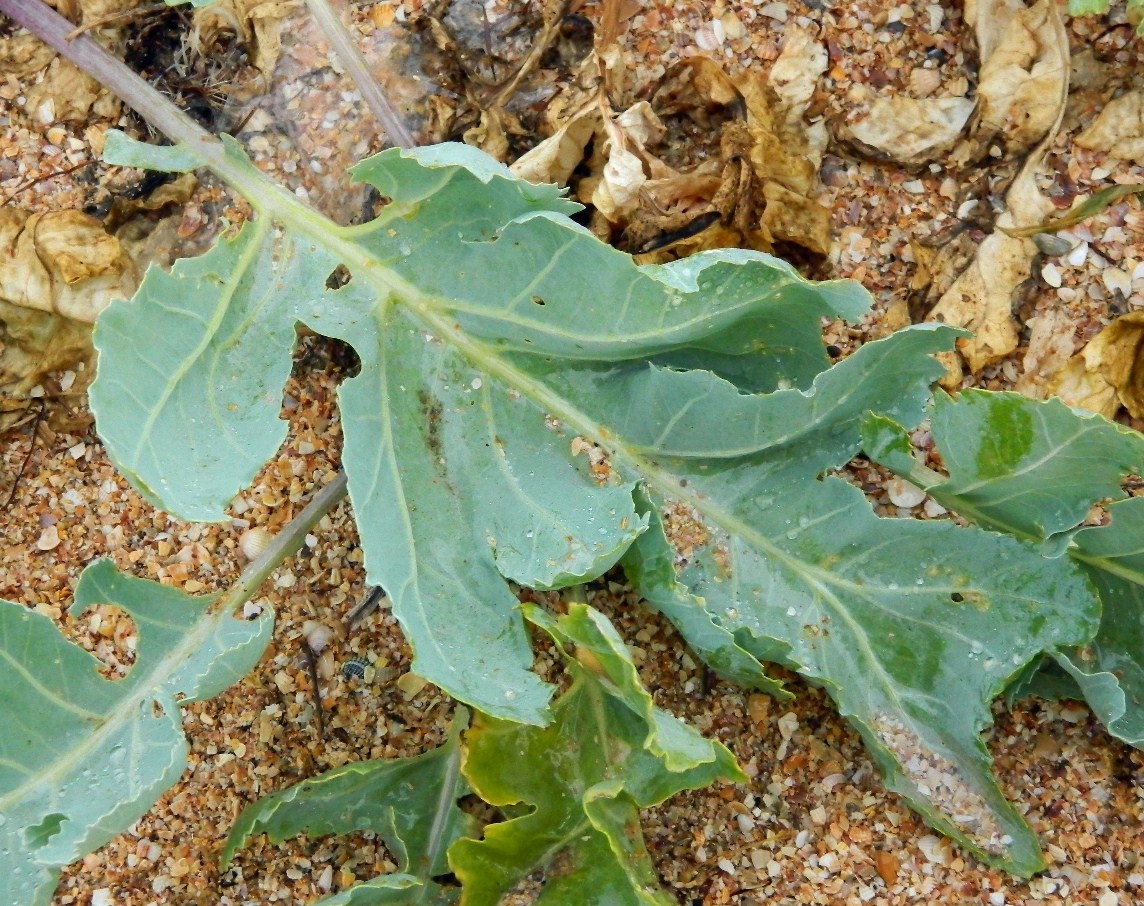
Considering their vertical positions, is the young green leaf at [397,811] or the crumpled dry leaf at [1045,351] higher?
the crumpled dry leaf at [1045,351]

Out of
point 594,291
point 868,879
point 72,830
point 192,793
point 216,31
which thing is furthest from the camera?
point 216,31

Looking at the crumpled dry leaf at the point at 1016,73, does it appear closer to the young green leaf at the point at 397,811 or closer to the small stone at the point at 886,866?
the small stone at the point at 886,866

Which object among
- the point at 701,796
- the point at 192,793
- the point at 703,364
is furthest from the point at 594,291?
the point at 192,793

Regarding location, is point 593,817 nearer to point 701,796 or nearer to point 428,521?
point 701,796

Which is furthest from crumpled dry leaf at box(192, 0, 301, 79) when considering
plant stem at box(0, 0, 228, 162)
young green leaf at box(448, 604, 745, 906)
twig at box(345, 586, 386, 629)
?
young green leaf at box(448, 604, 745, 906)

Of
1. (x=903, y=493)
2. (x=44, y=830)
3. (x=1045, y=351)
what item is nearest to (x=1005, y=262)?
(x=1045, y=351)

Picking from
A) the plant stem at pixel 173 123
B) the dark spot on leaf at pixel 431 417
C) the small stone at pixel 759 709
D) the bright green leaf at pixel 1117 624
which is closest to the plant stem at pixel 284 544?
the plant stem at pixel 173 123

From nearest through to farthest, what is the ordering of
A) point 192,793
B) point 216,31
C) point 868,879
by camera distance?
point 868,879
point 192,793
point 216,31
